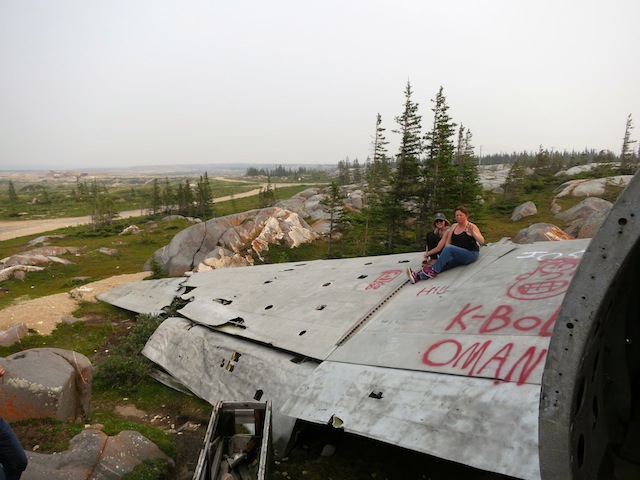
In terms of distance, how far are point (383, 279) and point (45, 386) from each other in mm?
8885

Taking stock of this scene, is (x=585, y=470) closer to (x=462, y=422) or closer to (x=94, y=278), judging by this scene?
(x=462, y=422)

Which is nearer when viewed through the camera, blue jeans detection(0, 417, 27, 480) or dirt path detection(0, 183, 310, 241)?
blue jeans detection(0, 417, 27, 480)

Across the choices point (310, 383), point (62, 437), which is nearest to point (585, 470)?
point (310, 383)

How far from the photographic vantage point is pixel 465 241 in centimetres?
956

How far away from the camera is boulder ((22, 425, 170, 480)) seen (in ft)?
20.8

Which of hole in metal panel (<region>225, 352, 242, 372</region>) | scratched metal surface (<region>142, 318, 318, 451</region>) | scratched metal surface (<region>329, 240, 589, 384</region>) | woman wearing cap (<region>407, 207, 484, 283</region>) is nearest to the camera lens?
scratched metal surface (<region>329, 240, 589, 384</region>)

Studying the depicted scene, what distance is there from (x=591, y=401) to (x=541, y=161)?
84106 mm

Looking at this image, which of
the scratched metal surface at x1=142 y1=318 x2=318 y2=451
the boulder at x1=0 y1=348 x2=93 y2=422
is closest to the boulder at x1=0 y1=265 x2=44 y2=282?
the scratched metal surface at x1=142 y1=318 x2=318 y2=451

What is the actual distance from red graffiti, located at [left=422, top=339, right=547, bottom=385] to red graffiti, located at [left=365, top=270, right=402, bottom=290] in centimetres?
397

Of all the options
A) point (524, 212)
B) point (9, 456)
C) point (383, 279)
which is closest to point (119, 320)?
point (9, 456)

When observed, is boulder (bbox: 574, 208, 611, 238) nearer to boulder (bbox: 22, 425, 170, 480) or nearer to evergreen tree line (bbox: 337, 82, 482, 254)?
evergreen tree line (bbox: 337, 82, 482, 254)

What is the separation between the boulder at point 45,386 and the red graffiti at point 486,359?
8.29 m

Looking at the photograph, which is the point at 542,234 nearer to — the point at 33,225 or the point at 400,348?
the point at 400,348

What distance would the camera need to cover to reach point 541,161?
7388 cm
